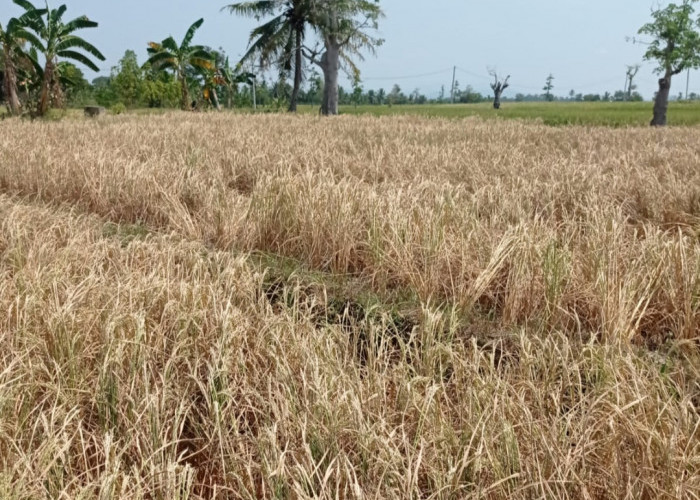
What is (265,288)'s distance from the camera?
2.83 metres

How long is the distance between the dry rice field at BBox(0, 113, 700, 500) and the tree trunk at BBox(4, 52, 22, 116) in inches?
631

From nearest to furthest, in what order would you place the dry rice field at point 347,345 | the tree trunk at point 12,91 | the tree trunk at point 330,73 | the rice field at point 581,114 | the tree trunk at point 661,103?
1. the dry rice field at point 347,345
2. the tree trunk at point 661,103
3. the rice field at point 581,114
4. the tree trunk at point 12,91
5. the tree trunk at point 330,73

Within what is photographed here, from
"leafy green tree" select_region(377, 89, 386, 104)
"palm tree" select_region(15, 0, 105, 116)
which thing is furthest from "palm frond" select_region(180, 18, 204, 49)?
"leafy green tree" select_region(377, 89, 386, 104)

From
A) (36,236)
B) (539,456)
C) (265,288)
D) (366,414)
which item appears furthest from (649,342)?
(36,236)

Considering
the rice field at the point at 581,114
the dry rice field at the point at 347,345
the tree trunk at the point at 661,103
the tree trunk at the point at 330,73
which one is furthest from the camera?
the tree trunk at the point at 330,73

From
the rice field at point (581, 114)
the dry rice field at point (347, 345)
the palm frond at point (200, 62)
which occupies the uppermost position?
the palm frond at point (200, 62)

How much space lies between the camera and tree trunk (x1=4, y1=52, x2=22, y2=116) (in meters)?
17.6

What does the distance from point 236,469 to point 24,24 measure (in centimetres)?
1876

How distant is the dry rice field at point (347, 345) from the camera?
132 centimetres

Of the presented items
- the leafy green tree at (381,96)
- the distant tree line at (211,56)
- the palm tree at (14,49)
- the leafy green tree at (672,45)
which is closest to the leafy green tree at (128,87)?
the distant tree line at (211,56)

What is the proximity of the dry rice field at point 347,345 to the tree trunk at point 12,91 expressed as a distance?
1602 centimetres

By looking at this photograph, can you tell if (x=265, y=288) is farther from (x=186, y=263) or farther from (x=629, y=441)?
(x=629, y=441)

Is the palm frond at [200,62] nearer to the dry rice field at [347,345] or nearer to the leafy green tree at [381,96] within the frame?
the dry rice field at [347,345]

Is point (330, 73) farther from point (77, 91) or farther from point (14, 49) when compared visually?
point (77, 91)
